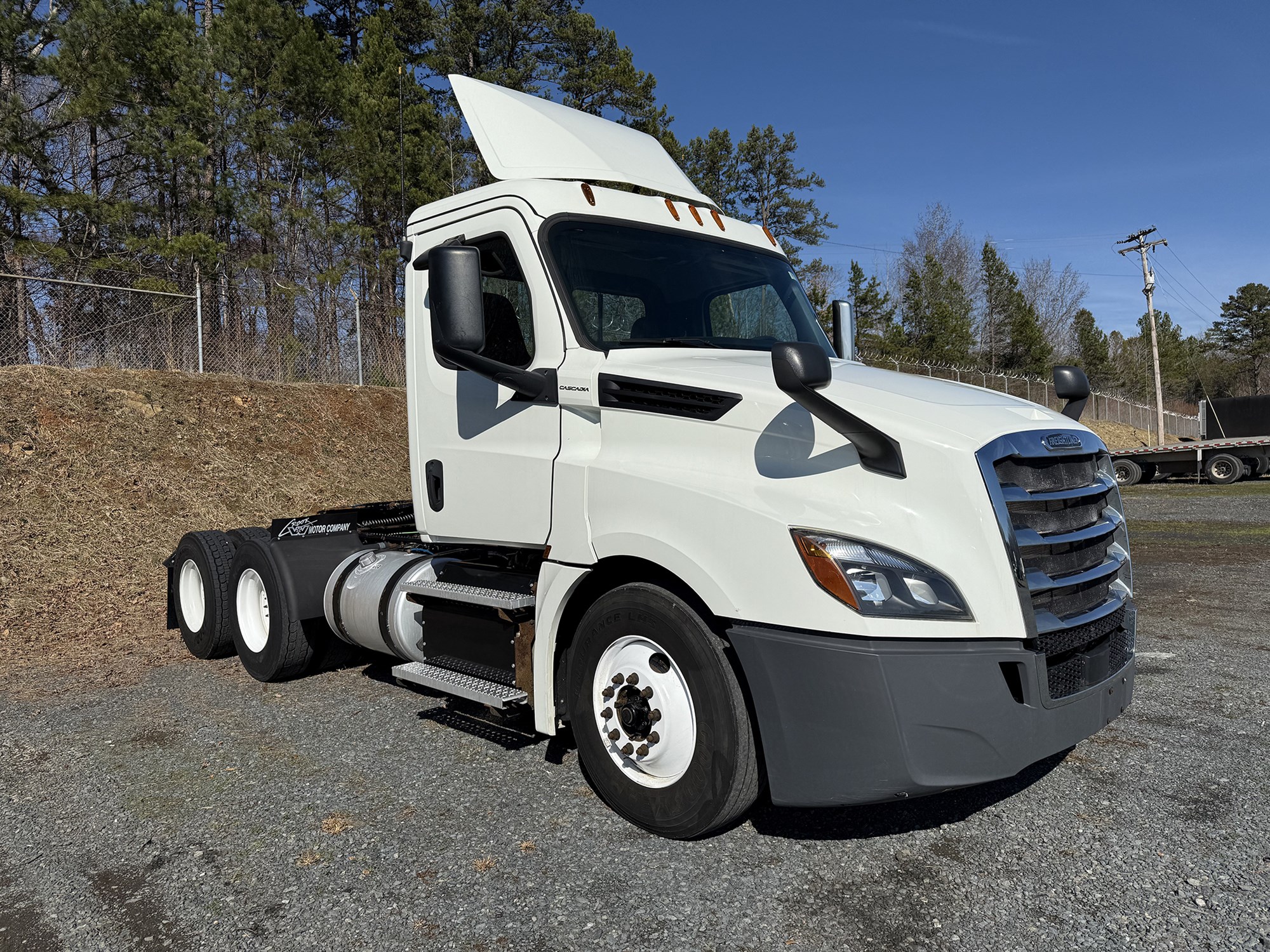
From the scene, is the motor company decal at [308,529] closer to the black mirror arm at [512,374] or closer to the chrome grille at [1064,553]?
the black mirror arm at [512,374]

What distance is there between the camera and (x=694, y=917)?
292 centimetres

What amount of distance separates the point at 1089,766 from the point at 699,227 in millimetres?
3156

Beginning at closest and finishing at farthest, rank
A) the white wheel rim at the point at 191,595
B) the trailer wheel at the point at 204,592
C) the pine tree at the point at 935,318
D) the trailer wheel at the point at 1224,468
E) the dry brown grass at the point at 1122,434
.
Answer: the trailer wheel at the point at 204,592, the white wheel rim at the point at 191,595, the trailer wheel at the point at 1224,468, the dry brown grass at the point at 1122,434, the pine tree at the point at 935,318

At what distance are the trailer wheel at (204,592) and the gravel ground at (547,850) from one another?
127 centimetres

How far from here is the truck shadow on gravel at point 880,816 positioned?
11.6 ft

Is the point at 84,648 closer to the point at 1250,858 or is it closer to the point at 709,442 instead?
Answer: the point at 709,442

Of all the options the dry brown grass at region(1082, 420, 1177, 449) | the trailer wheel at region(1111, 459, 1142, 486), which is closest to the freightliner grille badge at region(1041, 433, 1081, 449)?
the trailer wheel at region(1111, 459, 1142, 486)

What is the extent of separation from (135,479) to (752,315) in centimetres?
994

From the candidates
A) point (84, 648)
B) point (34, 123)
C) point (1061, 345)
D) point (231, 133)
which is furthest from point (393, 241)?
point (1061, 345)

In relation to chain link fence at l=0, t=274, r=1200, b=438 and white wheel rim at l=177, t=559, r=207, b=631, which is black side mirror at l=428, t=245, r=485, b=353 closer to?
white wheel rim at l=177, t=559, r=207, b=631

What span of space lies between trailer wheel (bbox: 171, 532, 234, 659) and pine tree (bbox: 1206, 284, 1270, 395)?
104739 mm

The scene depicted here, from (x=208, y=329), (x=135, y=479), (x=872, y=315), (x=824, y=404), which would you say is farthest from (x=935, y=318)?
(x=824, y=404)

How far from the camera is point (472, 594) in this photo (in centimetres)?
443

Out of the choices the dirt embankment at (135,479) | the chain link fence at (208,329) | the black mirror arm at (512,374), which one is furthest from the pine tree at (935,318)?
the black mirror arm at (512,374)
